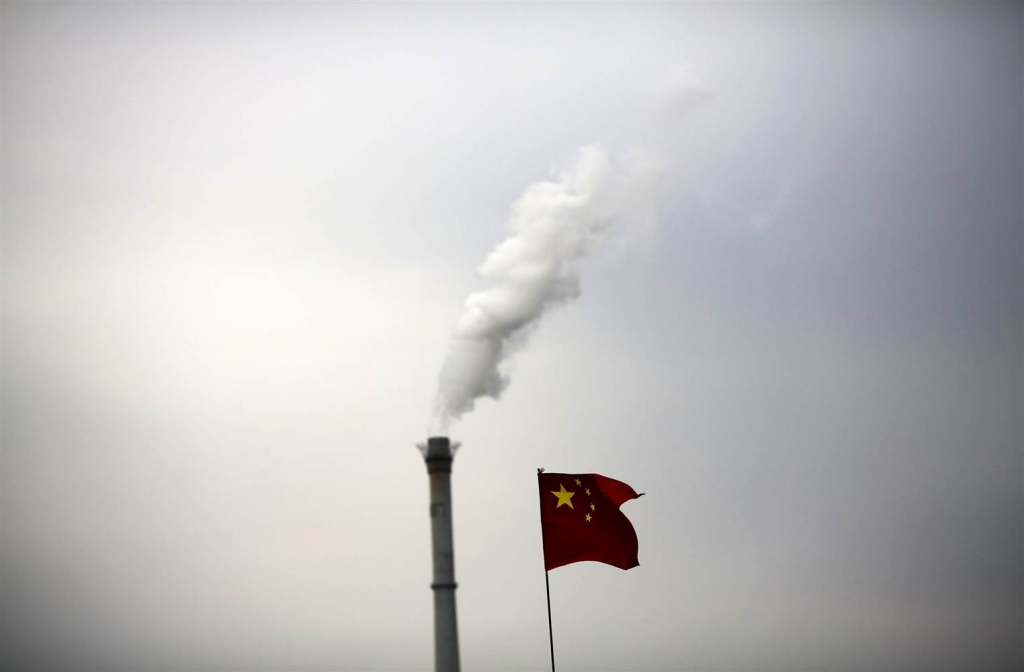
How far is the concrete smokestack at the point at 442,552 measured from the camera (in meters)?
21.5

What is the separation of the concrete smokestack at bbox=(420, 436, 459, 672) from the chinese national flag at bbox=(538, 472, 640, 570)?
4.64 metres

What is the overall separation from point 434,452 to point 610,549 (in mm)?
6202

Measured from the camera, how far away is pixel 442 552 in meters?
22.0

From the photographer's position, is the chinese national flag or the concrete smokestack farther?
the concrete smokestack

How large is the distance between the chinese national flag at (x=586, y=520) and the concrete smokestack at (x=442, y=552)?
4.64m

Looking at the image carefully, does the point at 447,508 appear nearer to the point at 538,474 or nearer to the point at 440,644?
the point at 440,644

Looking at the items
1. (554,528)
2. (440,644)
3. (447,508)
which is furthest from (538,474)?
(440,644)

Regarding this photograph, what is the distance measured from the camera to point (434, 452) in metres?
22.8

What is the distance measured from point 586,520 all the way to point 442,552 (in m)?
5.12

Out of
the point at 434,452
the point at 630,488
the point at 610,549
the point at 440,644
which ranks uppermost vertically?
the point at 434,452

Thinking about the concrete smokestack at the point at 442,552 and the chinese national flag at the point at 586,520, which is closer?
the chinese national flag at the point at 586,520

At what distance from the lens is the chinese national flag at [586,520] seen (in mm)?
18500

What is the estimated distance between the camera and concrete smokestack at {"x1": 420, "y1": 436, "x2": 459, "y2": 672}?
21547 millimetres

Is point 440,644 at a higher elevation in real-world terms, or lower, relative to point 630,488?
lower
